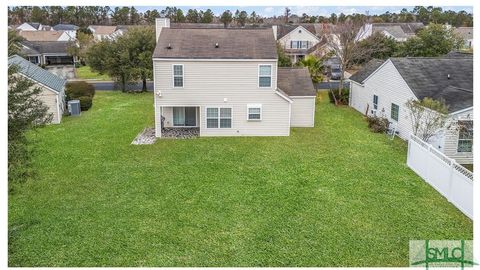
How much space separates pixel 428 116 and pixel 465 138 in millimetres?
1808

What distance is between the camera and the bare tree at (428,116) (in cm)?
1596

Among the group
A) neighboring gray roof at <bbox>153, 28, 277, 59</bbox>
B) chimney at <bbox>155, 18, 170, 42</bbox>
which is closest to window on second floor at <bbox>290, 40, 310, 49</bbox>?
neighboring gray roof at <bbox>153, 28, 277, 59</bbox>

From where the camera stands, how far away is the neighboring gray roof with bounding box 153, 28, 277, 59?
1936 centimetres

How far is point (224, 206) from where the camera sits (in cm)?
1201

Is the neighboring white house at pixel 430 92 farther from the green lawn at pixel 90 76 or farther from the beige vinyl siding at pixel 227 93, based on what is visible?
the green lawn at pixel 90 76

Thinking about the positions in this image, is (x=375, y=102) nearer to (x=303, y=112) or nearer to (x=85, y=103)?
(x=303, y=112)

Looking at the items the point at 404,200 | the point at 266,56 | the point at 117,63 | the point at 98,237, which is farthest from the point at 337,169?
the point at 117,63

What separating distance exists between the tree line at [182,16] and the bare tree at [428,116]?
205 feet

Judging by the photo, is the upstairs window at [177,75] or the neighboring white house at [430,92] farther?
the upstairs window at [177,75]

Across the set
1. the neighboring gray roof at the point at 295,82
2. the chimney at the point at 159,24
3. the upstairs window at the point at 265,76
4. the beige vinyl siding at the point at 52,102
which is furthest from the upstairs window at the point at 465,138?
the beige vinyl siding at the point at 52,102

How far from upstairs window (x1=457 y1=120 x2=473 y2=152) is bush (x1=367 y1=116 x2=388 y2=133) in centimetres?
484

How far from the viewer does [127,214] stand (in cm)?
1148

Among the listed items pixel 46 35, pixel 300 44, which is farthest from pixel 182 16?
Result: pixel 300 44

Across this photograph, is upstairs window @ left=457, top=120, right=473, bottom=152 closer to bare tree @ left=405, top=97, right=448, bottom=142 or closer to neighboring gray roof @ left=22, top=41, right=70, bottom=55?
bare tree @ left=405, top=97, right=448, bottom=142
